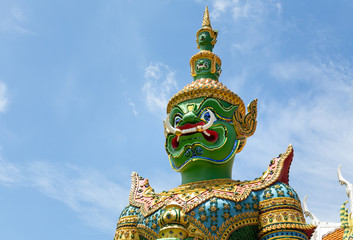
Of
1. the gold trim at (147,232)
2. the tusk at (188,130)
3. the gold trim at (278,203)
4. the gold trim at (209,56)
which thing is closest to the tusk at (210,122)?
the tusk at (188,130)

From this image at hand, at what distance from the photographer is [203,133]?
6895mm

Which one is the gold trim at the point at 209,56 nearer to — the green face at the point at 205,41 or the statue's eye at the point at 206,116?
the green face at the point at 205,41

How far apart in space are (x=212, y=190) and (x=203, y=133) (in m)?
0.99

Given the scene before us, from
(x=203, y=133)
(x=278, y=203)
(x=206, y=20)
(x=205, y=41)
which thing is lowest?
(x=278, y=203)

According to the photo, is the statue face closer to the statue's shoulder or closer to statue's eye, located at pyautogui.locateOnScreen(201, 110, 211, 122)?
statue's eye, located at pyautogui.locateOnScreen(201, 110, 211, 122)

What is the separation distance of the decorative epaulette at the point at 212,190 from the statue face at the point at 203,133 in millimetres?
413

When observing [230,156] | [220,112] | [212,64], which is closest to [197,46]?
[212,64]

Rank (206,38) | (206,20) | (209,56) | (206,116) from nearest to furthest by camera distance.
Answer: (206,116), (209,56), (206,38), (206,20)

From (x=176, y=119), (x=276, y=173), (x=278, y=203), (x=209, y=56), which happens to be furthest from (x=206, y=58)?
(x=278, y=203)

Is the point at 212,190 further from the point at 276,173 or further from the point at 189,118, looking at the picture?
the point at 189,118

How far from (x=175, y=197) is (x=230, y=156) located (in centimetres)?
115

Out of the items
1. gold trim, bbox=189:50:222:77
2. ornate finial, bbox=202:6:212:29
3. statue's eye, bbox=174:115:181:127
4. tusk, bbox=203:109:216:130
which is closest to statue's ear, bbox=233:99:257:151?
tusk, bbox=203:109:216:130

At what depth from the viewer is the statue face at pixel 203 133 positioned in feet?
22.4

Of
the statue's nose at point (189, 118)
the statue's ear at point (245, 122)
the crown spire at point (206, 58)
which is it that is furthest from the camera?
the crown spire at point (206, 58)
